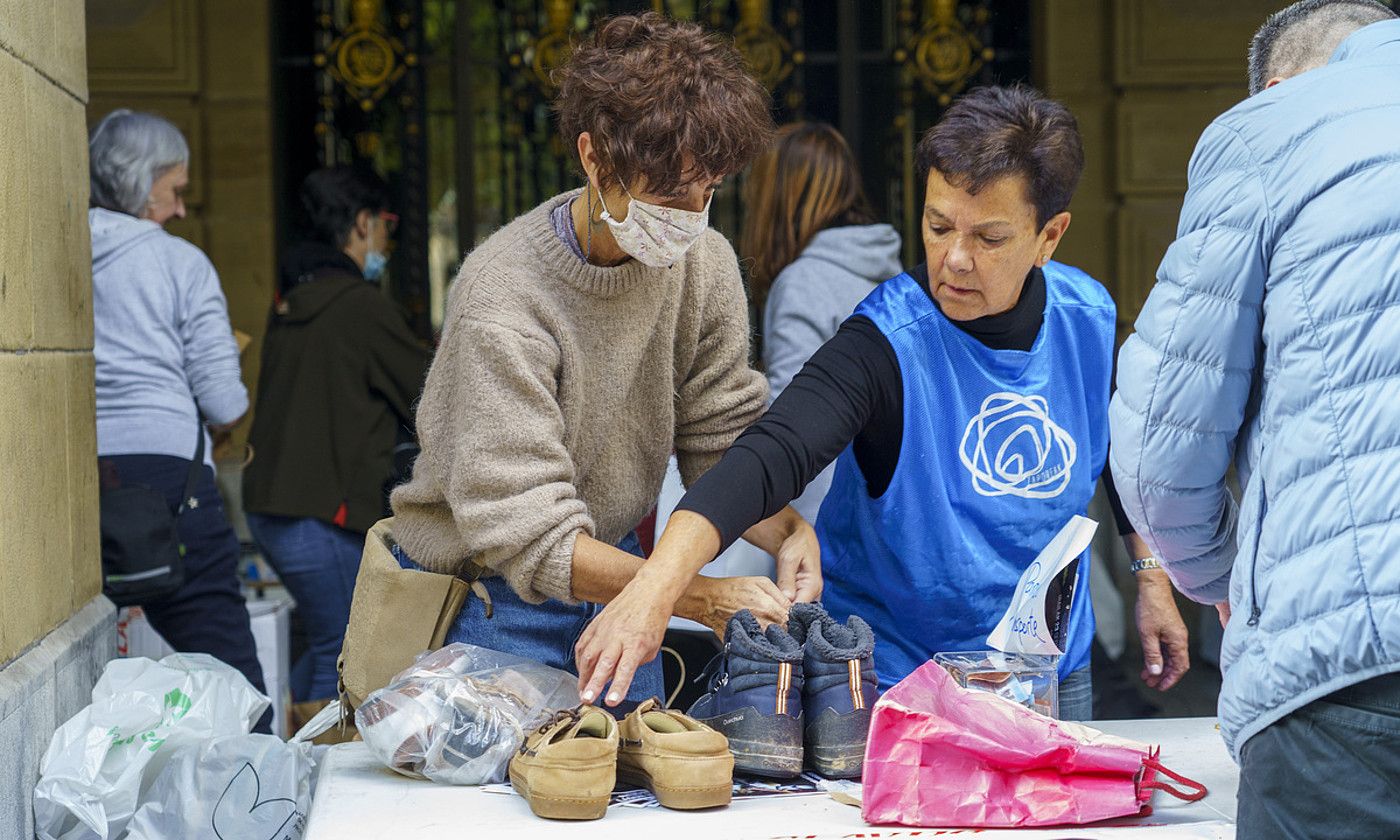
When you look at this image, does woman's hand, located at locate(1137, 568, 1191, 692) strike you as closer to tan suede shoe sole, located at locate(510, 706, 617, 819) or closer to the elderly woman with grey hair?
tan suede shoe sole, located at locate(510, 706, 617, 819)

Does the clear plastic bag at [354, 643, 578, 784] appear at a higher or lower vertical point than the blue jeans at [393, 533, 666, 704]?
lower

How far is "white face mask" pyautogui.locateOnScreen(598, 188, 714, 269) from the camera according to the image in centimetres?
218

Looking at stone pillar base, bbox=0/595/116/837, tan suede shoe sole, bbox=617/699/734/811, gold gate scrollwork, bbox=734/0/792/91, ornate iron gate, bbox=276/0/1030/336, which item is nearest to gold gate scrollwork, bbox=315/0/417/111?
ornate iron gate, bbox=276/0/1030/336

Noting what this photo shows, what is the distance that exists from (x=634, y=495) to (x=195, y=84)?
179 inches

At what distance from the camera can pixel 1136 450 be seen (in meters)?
1.72

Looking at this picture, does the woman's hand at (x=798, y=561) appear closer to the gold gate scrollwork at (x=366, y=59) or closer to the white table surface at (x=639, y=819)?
the white table surface at (x=639, y=819)

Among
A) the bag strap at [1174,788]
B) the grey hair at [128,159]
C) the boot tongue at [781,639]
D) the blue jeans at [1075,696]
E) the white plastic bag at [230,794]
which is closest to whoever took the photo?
the bag strap at [1174,788]

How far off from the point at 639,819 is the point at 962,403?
866 millimetres

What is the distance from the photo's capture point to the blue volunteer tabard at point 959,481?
2393 mm

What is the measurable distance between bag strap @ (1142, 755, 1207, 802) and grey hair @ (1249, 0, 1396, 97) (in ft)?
2.89

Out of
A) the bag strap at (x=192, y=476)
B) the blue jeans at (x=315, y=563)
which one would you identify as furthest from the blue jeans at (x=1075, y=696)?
Answer: the blue jeans at (x=315, y=563)

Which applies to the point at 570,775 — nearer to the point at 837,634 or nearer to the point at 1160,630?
the point at 837,634

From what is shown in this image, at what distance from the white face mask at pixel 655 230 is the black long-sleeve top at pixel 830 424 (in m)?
0.29

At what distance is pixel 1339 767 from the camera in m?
1.51
